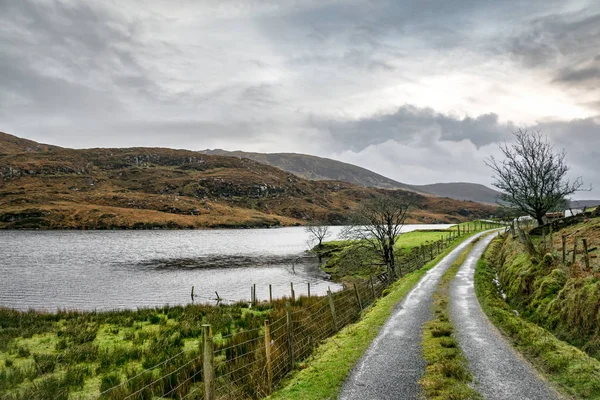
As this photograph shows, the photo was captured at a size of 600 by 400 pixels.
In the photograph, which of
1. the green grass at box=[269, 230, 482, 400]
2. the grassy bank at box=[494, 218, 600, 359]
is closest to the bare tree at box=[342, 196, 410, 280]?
the grassy bank at box=[494, 218, 600, 359]

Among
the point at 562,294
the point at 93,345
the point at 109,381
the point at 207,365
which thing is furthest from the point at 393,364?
the point at 93,345

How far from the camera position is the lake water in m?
33.8

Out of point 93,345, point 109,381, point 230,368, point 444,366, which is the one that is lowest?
point 93,345

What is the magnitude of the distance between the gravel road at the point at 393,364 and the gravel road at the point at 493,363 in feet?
4.46

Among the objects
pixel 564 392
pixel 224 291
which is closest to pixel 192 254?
pixel 224 291

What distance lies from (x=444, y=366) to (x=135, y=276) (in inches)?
1832

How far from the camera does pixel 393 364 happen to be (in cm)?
959

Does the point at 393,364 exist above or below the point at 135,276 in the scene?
above

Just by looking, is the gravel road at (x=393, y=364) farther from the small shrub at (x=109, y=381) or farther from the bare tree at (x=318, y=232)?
the bare tree at (x=318, y=232)

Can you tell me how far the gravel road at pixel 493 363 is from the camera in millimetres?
7672

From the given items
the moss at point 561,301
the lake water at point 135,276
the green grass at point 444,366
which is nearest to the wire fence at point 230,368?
the green grass at point 444,366

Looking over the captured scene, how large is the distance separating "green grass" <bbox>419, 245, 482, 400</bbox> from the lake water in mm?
22977

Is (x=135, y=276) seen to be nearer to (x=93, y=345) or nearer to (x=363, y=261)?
(x=363, y=261)

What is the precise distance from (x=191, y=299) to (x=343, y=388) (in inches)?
1153
